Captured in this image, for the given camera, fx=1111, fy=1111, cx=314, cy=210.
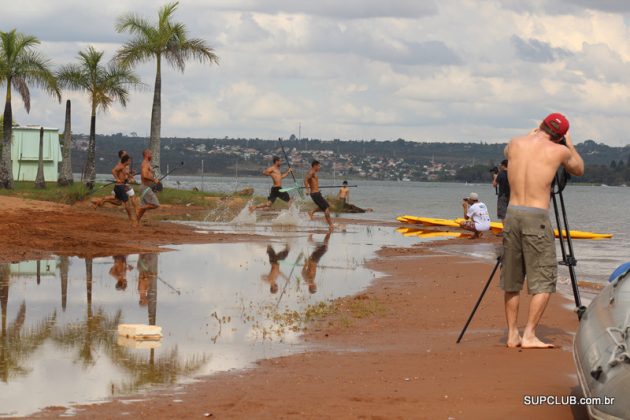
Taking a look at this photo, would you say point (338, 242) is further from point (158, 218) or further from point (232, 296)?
point (232, 296)

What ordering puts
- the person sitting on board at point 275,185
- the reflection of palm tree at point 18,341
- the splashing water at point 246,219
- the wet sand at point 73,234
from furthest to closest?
the splashing water at point 246,219, the person sitting on board at point 275,185, the wet sand at point 73,234, the reflection of palm tree at point 18,341

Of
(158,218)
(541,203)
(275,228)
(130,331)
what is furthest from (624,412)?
(158,218)

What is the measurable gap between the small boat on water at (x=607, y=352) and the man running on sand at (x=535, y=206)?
1.25 metres

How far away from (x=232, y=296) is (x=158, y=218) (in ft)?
63.5

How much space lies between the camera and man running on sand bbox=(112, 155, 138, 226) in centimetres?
2588

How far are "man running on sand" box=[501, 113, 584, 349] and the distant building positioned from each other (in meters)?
52.8

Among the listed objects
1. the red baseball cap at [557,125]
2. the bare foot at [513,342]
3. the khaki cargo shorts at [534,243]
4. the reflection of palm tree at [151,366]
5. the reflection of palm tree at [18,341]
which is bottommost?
the reflection of palm tree at [18,341]

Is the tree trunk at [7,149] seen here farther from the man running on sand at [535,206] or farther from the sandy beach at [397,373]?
the man running on sand at [535,206]

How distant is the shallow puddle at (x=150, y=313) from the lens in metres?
8.71

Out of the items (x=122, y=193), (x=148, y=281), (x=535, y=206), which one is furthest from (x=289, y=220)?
(x=535, y=206)

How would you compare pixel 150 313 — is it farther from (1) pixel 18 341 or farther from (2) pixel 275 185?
→ (2) pixel 275 185

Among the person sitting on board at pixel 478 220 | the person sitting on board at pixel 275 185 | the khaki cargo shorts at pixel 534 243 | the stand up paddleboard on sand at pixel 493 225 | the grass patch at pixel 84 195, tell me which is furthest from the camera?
the grass patch at pixel 84 195

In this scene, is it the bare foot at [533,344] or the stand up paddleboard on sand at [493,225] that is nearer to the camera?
the bare foot at [533,344]

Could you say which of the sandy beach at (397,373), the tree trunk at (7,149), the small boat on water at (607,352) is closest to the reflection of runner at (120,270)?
the sandy beach at (397,373)
